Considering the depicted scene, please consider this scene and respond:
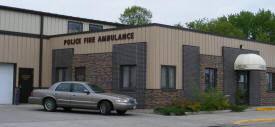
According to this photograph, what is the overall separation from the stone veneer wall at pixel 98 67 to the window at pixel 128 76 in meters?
0.82

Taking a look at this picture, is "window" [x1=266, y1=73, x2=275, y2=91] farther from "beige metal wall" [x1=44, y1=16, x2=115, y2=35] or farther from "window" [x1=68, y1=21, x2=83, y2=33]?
"beige metal wall" [x1=44, y1=16, x2=115, y2=35]

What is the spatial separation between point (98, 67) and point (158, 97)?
455cm

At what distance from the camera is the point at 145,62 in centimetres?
2142

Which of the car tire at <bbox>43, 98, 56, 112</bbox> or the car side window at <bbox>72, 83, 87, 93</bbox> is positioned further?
the car tire at <bbox>43, 98, 56, 112</bbox>

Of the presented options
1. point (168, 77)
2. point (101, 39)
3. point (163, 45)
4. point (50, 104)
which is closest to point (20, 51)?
point (101, 39)

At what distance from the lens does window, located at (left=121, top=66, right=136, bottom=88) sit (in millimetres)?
22094

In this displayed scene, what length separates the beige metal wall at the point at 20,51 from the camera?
2492 centimetres

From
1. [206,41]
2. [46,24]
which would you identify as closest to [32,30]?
[46,24]

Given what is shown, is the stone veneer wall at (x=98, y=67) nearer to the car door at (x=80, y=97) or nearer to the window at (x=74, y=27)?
the car door at (x=80, y=97)

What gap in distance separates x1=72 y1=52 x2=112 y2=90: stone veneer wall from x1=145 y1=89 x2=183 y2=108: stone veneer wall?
290cm

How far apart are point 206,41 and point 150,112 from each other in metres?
6.52

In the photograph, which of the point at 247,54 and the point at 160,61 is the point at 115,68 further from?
the point at 247,54

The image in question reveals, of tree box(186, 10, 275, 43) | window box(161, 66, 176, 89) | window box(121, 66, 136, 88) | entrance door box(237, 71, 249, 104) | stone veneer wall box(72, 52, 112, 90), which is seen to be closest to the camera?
window box(161, 66, 176, 89)

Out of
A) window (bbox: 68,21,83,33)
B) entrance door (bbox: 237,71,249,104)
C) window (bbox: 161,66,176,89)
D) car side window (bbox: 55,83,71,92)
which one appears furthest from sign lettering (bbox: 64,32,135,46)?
entrance door (bbox: 237,71,249,104)
